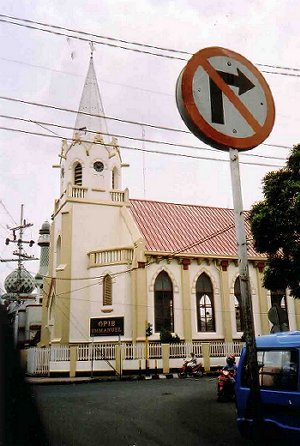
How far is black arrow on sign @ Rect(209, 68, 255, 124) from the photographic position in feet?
12.0

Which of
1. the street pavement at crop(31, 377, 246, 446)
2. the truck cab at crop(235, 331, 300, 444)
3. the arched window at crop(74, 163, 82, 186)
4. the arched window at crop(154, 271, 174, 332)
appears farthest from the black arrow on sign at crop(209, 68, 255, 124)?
the arched window at crop(74, 163, 82, 186)

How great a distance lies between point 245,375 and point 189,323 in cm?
1830

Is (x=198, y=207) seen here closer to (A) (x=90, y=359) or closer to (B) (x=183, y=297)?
(B) (x=183, y=297)

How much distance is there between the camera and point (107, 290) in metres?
25.2

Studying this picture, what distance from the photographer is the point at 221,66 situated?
3797 mm

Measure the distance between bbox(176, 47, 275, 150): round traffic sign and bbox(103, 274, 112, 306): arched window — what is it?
22.0 meters

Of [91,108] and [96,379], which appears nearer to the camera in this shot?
[96,379]

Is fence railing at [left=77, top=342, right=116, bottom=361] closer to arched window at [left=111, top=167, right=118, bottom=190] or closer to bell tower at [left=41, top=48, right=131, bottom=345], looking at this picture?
bell tower at [left=41, top=48, right=131, bottom=345]

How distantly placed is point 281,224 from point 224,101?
36.5ft

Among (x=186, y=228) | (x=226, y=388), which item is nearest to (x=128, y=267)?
(x=186, y=228)

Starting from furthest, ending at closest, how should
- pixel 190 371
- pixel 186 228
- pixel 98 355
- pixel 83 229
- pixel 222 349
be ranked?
pixel 186 228 < pixel 83 229 < pixel 222 349 < pixel 98 355 < pixel 190 371

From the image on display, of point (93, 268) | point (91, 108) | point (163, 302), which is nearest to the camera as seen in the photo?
point (163, 302)

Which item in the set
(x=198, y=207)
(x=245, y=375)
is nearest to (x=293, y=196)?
(x=245, y=375)

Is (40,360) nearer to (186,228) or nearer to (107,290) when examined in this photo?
(107,290)
